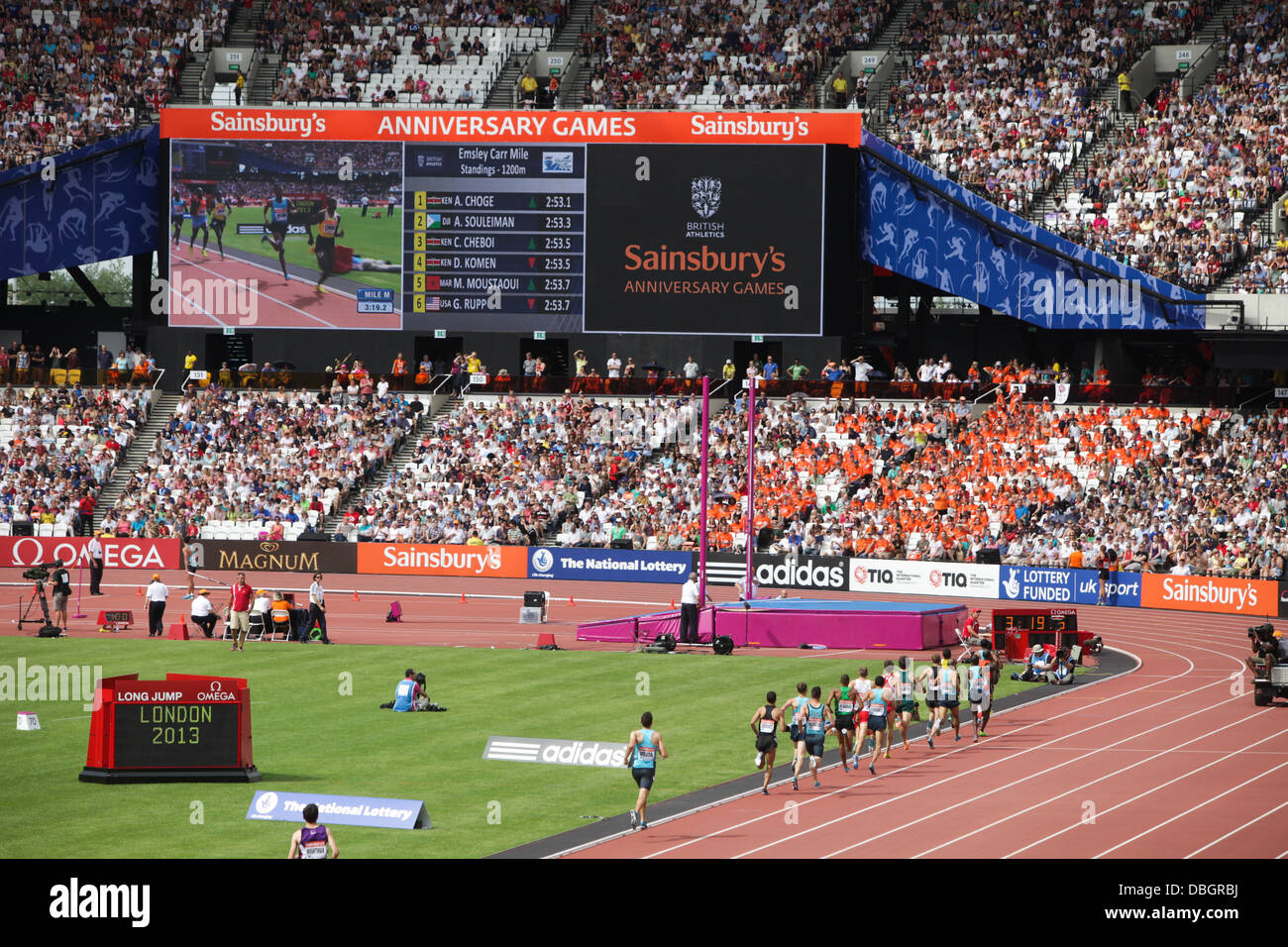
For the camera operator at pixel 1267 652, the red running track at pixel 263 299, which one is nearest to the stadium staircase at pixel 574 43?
the red running track at pixel 263 299

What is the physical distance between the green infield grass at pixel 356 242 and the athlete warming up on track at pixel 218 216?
1.07 ft

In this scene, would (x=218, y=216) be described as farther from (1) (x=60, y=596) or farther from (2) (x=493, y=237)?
(1) (x=60, y=596)

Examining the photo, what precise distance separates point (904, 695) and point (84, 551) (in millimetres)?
35576

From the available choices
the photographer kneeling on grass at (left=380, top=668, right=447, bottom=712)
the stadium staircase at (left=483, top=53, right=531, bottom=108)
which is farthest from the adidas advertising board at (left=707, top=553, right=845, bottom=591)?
the photographer kneeling on grass at (left=380, top=668, right=447, bottom=712)

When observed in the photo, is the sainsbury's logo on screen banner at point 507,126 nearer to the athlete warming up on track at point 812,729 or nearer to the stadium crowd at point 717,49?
the stadium crowd at point 717,49

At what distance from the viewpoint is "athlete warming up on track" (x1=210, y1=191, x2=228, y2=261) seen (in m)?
57.2

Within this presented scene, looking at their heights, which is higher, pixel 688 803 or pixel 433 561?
pixel 433 561

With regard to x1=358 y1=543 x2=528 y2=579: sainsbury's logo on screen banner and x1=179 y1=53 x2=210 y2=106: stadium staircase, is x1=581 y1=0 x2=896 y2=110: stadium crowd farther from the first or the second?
x1=358 y1=543 x2=528 y2=579: sainsbury's logo on screen banner

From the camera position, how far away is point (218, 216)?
5722cm

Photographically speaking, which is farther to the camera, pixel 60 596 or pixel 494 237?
pixel 494 237

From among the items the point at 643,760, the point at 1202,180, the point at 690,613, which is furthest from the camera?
the point at 1202,180

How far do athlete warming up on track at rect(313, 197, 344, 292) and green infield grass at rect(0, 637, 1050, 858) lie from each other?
2153cm

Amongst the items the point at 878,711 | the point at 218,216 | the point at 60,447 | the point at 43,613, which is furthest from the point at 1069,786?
the point at 60,447
